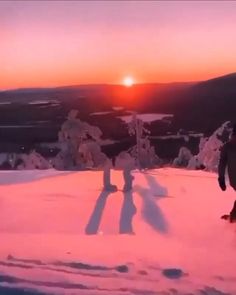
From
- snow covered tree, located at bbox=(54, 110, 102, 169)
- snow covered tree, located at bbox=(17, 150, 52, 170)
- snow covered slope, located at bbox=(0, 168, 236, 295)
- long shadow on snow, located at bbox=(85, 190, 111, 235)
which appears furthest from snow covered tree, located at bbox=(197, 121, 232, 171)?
long shadow on snow, located at bbox=(85, 190, 111, 235)

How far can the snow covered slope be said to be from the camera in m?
4.26

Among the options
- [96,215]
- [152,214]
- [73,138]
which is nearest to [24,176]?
[96,215]

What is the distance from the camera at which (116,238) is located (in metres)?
5.62

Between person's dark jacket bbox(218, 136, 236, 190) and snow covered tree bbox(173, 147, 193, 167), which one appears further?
snow covered tree bbox(173, 147, 193, 167)

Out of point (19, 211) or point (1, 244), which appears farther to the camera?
point (19, 211)

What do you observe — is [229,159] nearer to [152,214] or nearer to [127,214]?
[152,214]

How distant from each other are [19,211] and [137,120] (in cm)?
992

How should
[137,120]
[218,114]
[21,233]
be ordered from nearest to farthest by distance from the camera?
[21,233] < [218,114] < [137,120]

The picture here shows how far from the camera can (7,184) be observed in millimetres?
9102

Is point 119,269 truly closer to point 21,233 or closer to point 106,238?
point 106,238

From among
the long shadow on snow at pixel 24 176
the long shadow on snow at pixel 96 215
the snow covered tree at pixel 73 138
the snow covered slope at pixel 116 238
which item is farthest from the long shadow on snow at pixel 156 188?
the snow covered tree at pixel 73 138

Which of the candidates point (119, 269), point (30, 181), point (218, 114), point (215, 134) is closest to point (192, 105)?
point (218, 114)

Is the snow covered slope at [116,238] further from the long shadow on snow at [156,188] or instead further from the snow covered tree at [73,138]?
the snow covered tree at [73,138]

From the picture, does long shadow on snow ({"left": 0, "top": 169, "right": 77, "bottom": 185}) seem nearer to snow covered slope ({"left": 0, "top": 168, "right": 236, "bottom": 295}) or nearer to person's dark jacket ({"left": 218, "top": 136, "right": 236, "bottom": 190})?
snow covered slope ({"left": 0, "top": 168, "right": 236, "bottom": 295})
